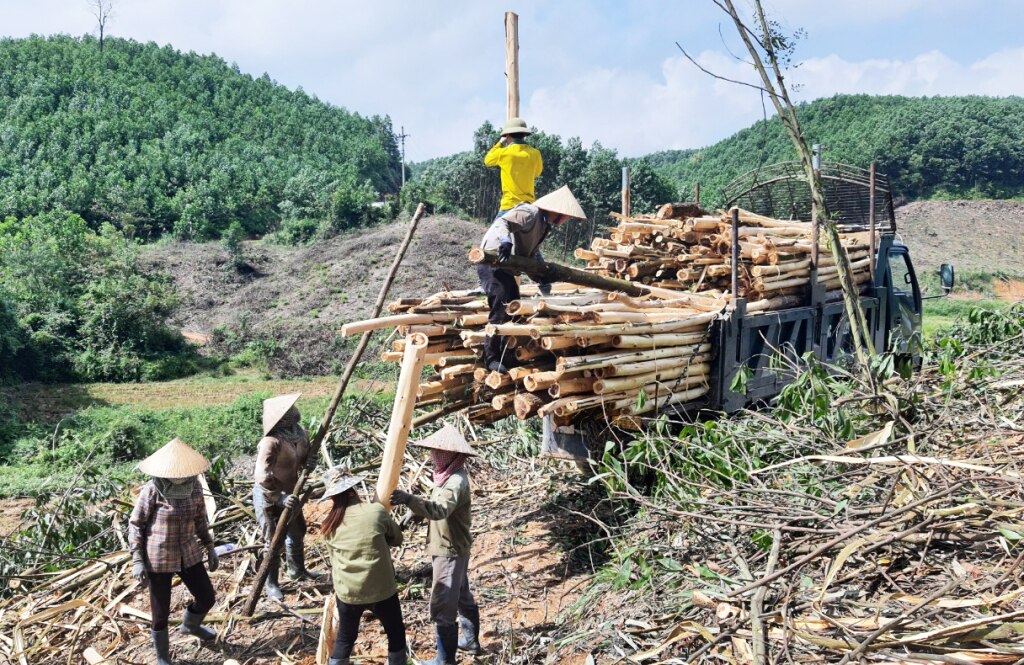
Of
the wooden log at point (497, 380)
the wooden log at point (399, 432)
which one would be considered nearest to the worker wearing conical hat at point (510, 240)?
the wooden log at point (497, 380)

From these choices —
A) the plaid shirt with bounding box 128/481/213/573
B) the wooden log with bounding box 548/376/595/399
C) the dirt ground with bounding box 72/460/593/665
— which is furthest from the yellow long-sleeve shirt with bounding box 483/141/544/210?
the plaid shirt with bounding box 128/481/213/573

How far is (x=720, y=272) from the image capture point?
7805 millimetres

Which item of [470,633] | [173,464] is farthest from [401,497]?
[173,464]

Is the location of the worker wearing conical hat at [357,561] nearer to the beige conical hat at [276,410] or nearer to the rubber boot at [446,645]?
the rubber boot at [446,645]

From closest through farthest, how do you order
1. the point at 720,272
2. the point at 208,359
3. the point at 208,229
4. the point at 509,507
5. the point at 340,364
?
the point at 509,507
the point at 720,272
the point at 340,364
the point at 208,359
the point at 208,229

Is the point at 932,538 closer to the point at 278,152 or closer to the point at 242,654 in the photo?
the point at 242,654

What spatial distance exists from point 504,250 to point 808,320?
3465 millimetres

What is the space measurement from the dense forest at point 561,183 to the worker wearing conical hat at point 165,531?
29945 mm

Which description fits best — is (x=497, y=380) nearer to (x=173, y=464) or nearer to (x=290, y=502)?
(x=290, y=502)

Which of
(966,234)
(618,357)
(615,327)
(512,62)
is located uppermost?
(512,62)

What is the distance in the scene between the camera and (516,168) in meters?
7.26

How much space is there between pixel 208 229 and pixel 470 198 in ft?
43.7

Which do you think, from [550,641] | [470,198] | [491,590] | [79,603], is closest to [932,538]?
[550,641]

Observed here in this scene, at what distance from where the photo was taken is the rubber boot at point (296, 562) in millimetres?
6211
